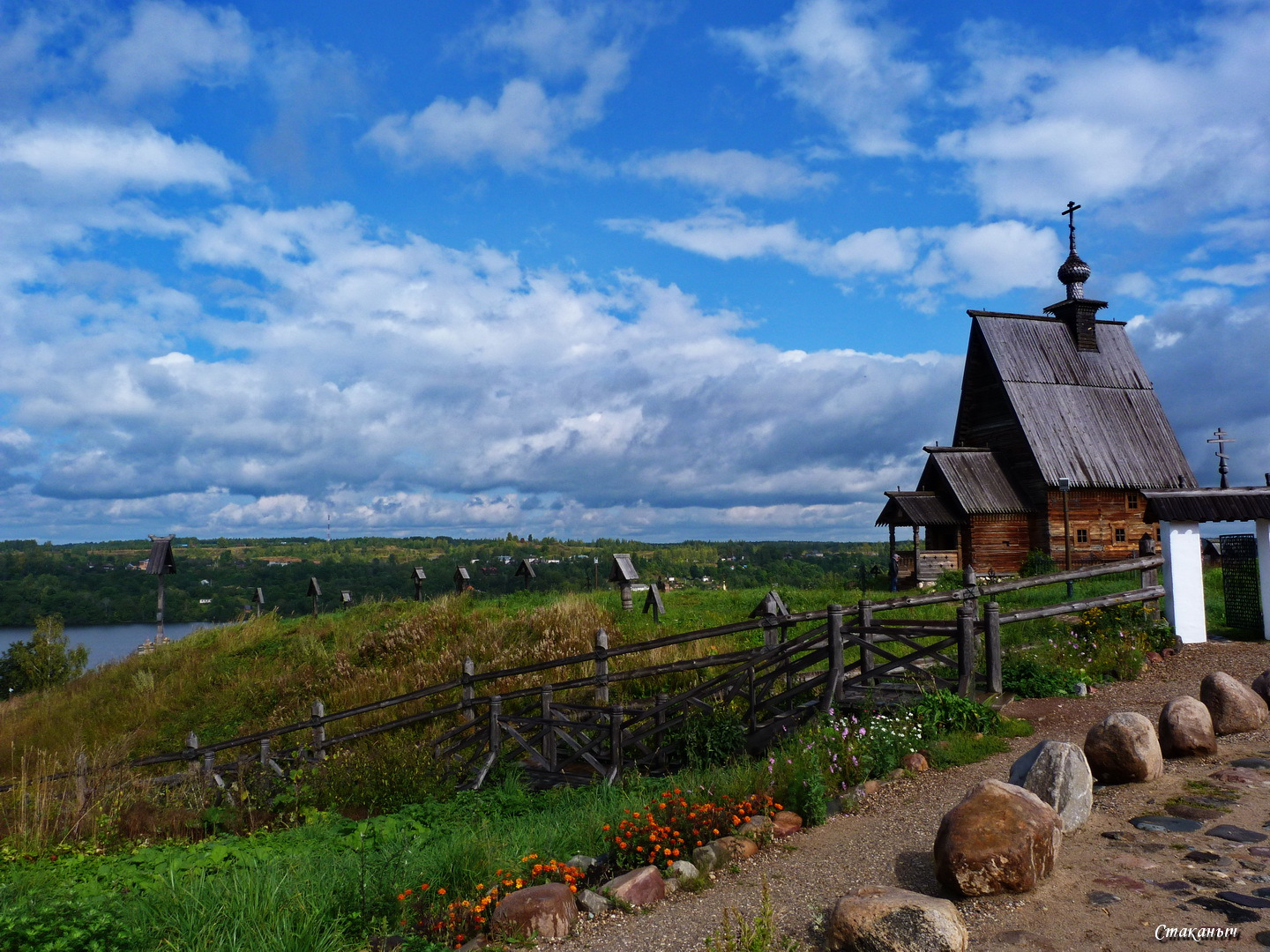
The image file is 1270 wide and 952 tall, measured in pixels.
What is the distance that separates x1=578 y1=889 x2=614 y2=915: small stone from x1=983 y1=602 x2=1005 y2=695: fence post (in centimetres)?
656

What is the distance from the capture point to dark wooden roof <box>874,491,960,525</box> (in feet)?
93.0

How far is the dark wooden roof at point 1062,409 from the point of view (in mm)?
29688

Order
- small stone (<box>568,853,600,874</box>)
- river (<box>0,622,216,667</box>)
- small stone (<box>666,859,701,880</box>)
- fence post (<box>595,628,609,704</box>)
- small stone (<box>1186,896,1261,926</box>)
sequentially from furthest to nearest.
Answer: river (<box>0,622,216,667</box>)
fence post (<box>595,628,609,704</box>)
small stone (<box>568,853,600,874</box>)
small stone (<box>666,859,701,880</box>)
small stone (<box>1186,896,1261,926</box>)

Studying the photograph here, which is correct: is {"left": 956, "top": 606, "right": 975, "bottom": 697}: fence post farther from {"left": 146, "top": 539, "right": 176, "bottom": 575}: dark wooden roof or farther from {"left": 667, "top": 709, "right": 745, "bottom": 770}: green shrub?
{"left": 146, "top": 539, "right": 176, "bottom": 575}: dark wooden roof

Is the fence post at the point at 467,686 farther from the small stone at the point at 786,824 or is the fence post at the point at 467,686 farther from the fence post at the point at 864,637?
the small stone at the point at 786,824

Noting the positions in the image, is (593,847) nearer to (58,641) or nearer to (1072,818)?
(1072,818)

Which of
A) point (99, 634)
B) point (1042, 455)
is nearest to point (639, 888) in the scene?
point (1042, 455)

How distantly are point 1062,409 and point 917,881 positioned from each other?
97.7ft

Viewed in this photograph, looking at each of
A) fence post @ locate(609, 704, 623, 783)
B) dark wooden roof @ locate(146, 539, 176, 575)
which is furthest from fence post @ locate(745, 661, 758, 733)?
dark wooden roof @ locate(146, 539, 176, 575)

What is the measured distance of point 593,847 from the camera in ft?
22.2

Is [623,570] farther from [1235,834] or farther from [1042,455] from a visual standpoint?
[1042,455]

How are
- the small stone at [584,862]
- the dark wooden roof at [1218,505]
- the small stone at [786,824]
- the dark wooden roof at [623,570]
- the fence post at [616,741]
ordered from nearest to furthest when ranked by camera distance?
the small stone at [584,862] < the small stone at [786,824] < the fence post at [616,741] < the dark wooden roof at [1218,505] < the dark wooden roof at [623,570]

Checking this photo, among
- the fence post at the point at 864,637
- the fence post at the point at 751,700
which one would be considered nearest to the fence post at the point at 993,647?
the fence post at the point at 864,637

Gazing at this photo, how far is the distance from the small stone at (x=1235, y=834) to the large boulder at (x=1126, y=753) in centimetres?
93
